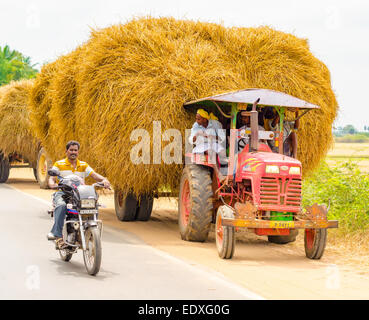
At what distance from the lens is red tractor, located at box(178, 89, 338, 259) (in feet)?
29.7

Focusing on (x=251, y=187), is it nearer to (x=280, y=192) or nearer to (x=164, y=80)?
(x=280, y=192)

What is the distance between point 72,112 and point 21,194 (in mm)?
7883

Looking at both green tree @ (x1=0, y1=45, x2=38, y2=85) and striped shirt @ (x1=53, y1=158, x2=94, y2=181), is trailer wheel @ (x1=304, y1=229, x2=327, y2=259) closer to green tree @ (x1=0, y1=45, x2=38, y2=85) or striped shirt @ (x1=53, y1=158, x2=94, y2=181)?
striped shirt @ (x1=53, y1=158, x2=94, y2=181)

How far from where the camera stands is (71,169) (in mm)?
8711

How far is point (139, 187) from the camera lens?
438 inches

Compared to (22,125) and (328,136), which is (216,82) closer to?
(328,136)

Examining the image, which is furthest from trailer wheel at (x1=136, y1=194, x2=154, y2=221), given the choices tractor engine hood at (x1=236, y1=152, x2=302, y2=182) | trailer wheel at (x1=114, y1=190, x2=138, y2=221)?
tractor engine hood at (x1=236, y1=152, x2=302, y2=182)

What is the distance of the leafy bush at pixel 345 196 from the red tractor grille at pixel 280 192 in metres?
3.03

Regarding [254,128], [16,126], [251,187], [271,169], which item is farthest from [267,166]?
[16,126]

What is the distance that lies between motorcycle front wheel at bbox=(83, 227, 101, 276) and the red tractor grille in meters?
2.72

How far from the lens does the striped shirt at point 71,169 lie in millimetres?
8641

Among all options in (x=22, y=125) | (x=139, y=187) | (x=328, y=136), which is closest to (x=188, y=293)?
(x=139, y=187)

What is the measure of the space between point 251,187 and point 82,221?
285 cm

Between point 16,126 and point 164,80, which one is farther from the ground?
point 164,80
